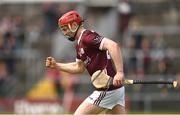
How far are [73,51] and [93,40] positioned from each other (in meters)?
14.3

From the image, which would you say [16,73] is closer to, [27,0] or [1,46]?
[1,46]

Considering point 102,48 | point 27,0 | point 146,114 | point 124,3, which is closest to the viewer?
point 102,48

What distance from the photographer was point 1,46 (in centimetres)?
2530

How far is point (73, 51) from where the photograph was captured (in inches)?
1011

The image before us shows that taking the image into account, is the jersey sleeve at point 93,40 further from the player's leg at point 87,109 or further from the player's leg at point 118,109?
the player's leg at point 118,109

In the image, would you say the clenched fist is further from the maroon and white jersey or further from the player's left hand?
the player's left hand

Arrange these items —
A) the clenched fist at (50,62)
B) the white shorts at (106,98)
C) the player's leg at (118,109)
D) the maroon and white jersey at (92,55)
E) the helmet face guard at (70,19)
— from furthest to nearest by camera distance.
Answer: the clenched fist at (50,62) < the player's leg at (118,109) < the white shorts at (106,98) < the helmet face guard at (70,19) < the maroon and white jersey at (92,55)

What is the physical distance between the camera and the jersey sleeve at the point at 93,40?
1134cm

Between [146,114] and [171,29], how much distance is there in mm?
5460

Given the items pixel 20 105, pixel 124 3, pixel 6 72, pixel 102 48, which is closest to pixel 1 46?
pixel 6 72

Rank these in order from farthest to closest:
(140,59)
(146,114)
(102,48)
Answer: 1. (140,59)
2. (146,114)
3. (102,48)

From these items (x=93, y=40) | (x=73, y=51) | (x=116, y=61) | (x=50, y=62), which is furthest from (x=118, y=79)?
(x=73, y=51)

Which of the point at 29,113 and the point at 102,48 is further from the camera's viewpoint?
the point at 29,113

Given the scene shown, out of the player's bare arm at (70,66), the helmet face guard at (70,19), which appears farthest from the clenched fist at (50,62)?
the helmet face guard at (70,19)
